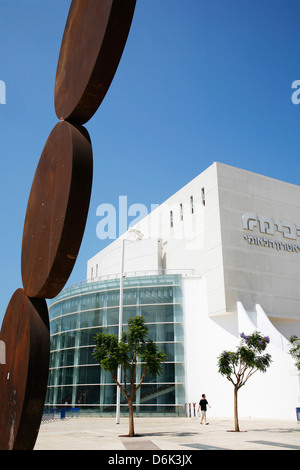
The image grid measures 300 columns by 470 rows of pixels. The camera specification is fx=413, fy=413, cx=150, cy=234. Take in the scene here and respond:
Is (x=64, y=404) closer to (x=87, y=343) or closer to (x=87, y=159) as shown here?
(x=87, y=343)

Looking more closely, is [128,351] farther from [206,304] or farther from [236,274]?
[236,274]

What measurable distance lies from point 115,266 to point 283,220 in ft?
64.7

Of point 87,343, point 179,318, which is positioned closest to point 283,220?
point 179,318

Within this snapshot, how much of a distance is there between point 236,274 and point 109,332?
1051 cm

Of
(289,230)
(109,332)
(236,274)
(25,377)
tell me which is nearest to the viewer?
(25,377)

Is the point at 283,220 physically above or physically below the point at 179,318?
above

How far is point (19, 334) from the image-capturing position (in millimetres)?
2436

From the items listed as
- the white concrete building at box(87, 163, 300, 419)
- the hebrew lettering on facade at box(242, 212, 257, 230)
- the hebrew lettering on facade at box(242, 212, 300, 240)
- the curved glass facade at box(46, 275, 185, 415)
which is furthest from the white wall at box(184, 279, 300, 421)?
the hebrew lettering on facade at box(242, 212, 300, 240)

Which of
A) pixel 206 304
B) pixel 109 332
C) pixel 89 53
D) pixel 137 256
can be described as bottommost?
pixel 89 53

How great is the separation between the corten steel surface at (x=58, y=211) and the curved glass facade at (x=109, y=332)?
28.6 m

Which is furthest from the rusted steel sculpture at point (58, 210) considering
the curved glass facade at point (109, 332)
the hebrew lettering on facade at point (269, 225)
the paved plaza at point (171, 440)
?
the hebrew lettering on facade at point (269, 225)

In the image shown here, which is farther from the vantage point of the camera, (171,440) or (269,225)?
(269,225)

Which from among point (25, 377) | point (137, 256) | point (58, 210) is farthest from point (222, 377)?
point (58, 210)

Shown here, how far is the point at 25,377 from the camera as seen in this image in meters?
2.22
